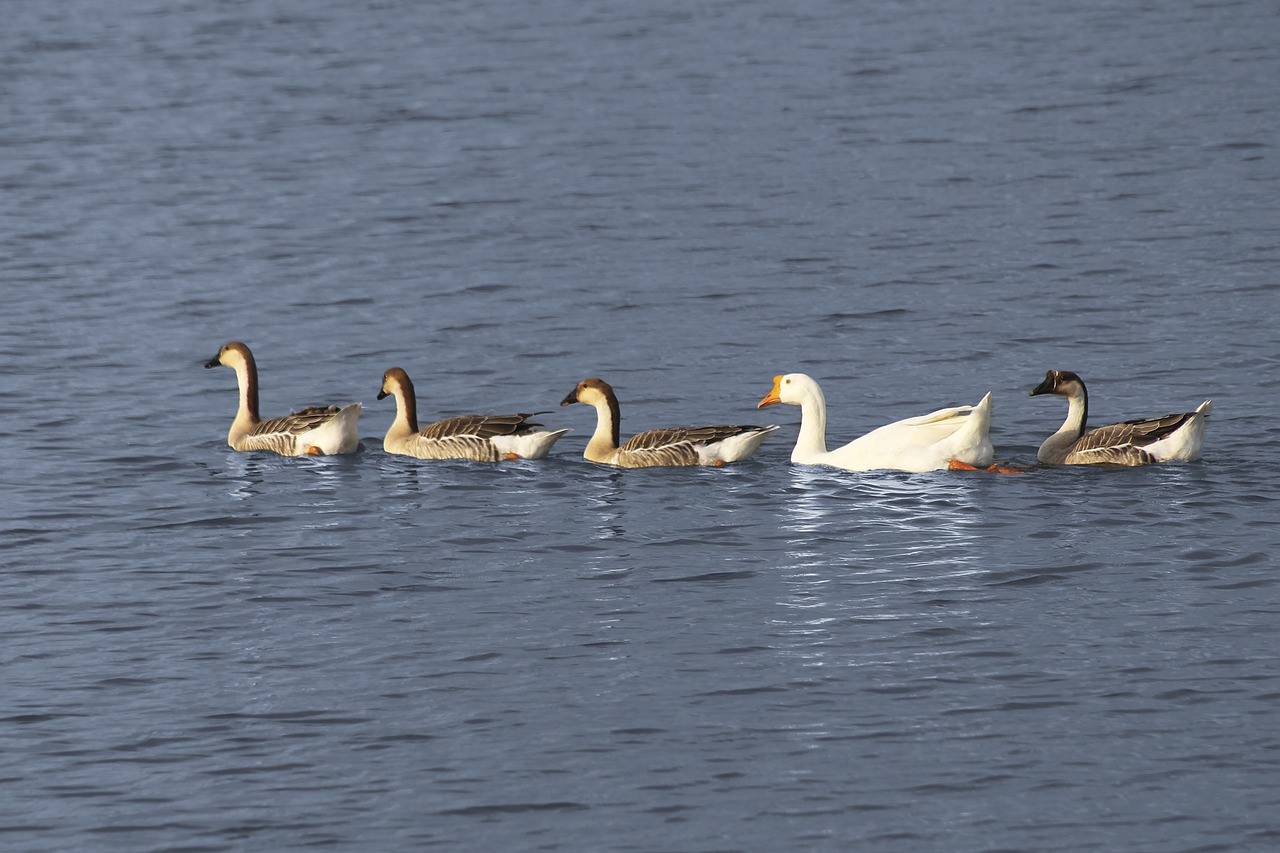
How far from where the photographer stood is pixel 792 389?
20453 millimetres

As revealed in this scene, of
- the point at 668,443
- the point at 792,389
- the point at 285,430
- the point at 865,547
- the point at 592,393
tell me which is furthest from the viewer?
the point at 285,430

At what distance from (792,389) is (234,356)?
268 inches

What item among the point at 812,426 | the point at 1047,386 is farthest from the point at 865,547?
the point at 1047,386

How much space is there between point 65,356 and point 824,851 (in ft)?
58.3

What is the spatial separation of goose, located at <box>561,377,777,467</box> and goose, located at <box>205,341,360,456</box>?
259 cm

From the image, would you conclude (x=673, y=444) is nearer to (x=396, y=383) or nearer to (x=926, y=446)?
(x=926, y=446)

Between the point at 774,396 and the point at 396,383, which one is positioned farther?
→ the point at 396,383

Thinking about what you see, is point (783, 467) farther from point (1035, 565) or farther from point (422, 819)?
point (422, 819)

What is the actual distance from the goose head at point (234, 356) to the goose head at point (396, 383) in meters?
1.91

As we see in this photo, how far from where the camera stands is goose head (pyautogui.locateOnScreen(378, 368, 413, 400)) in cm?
2127

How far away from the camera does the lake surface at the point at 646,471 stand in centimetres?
1217

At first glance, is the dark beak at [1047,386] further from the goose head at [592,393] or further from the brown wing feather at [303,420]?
the brown wing feather at [303,420]

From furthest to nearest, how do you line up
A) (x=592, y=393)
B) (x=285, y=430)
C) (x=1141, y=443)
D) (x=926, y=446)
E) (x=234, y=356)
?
(x=234, y=356) → (x=285, y=430) → (x=592, y=393) → (x=926, y=446) → (x=1141, y=443)

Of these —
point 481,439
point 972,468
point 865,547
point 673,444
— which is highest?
point 481,439
